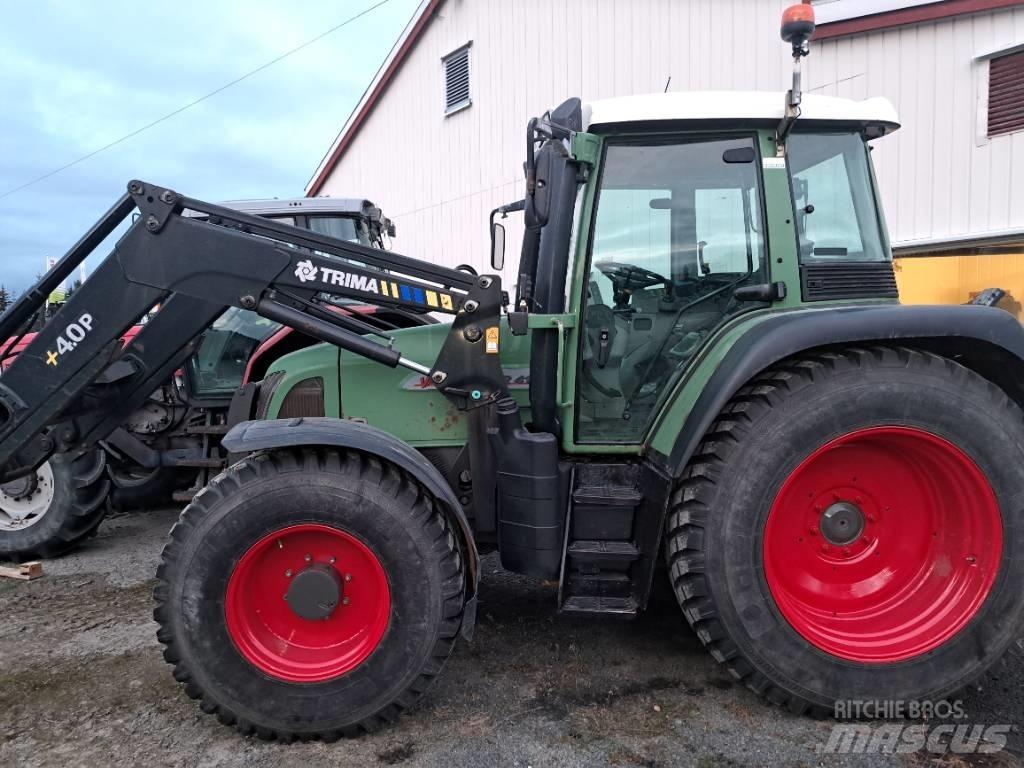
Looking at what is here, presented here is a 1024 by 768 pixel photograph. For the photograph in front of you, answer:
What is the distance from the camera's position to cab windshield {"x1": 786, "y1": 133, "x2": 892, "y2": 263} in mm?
2775

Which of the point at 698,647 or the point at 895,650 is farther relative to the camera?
the point at 698,647

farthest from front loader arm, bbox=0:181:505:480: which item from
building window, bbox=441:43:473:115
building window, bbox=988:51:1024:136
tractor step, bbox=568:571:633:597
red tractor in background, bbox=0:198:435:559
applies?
building window, bbox=441:43:473:115

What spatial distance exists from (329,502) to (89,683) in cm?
144

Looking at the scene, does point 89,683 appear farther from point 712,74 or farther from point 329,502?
point 712,74

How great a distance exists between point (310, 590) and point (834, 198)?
8.35ft

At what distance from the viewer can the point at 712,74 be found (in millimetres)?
8023

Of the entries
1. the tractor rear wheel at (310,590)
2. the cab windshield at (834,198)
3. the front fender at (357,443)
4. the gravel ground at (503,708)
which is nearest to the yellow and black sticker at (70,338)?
the front fender at (357,443)

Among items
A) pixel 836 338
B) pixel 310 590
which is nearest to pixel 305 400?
pixel 310 590

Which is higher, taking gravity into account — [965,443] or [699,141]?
[699,141]

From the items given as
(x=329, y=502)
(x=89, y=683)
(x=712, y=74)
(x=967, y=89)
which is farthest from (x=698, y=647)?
(x=712, y=74)

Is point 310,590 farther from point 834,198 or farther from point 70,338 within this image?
point 834,198

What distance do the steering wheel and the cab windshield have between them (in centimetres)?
58

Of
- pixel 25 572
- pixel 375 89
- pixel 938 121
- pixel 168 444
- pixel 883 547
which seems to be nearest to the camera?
pixel 883 547

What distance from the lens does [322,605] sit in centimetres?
249
